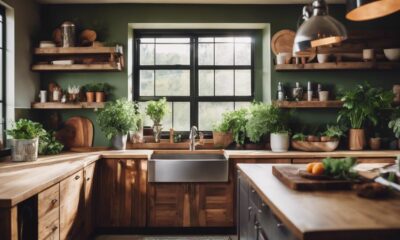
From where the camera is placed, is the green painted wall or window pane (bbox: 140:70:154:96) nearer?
the green painted wall

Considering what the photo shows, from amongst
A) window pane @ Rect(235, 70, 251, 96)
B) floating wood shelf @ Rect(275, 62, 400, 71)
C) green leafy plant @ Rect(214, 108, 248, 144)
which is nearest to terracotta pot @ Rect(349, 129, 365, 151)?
floating wood shelf @ Rect(275, 62, 400, 71)

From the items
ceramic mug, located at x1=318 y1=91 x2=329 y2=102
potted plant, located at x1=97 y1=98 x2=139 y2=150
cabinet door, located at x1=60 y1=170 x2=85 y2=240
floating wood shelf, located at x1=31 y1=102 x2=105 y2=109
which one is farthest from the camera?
ceramic mug, located at x1=318 y1=91 x2=329 y2=102

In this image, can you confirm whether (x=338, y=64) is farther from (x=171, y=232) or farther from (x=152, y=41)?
(x=171, y=232)

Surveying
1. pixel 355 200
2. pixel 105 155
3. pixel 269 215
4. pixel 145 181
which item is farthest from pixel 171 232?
pixel 355 200

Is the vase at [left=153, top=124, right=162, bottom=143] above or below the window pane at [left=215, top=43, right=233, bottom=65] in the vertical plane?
below

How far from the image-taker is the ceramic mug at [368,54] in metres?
4.60

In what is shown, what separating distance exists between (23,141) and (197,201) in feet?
6.09

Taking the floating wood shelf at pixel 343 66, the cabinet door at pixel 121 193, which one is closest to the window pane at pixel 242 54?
Result: the floating wood shelf at pixel 343 66

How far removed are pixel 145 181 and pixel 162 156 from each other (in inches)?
21.9

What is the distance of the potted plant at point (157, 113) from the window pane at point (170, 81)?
0.32m

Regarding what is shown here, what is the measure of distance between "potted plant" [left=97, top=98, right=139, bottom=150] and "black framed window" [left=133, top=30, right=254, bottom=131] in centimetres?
58

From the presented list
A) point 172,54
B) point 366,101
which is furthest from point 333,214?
point 172,54

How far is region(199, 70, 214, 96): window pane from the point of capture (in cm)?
515

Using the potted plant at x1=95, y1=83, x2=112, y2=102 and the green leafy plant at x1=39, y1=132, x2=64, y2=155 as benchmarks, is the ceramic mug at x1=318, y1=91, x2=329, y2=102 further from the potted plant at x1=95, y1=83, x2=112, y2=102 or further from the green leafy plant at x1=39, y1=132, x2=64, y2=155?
the green leafy plant at x1=39, y1=132, x2=64, y2=155
